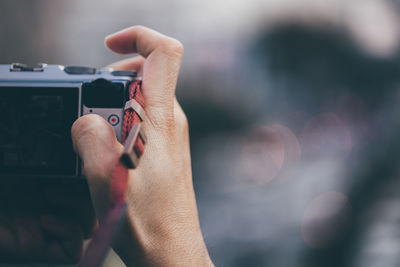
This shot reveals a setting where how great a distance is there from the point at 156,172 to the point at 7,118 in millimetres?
362

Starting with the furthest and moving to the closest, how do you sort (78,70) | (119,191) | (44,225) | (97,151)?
1. (44,225)
2. (78,70)
3. (97,151)
4. (119,191)

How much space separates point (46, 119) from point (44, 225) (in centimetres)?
39

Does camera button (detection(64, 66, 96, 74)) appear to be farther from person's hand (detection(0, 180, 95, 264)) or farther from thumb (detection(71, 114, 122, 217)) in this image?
person's hand (detection(0, 180, 95, 264))

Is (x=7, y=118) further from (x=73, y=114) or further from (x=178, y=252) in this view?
(x=178, y=252)

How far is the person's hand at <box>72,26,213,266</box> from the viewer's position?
32.3 inches

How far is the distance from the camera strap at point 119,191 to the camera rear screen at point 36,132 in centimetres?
15

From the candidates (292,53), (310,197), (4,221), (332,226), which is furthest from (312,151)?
(4,221)

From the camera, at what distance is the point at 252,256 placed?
16.0ft

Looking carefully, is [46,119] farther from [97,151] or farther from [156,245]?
[156,245]

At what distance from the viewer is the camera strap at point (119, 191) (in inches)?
24.5

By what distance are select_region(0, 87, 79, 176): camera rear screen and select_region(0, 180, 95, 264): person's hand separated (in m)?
0.15

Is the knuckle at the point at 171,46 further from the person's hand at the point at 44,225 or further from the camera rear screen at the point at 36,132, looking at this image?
the person's hand at the point at 44,225

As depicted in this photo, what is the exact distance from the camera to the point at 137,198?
0.84 meters

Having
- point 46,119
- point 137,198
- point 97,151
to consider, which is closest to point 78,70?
point 46,119
